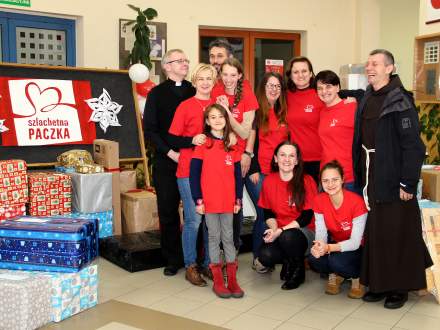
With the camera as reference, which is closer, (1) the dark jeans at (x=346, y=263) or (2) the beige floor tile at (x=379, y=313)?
(2) the beige floor tile at (x=379, y=313)

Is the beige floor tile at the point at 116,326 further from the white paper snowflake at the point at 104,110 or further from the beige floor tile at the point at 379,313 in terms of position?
the white paper snowflake at the point at 104,110

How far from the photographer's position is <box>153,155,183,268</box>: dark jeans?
11.6 ft

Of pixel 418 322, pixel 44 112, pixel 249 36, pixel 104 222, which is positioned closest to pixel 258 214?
pixel 418 322

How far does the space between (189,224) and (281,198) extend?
0.62m

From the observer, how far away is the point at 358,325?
2.82 m

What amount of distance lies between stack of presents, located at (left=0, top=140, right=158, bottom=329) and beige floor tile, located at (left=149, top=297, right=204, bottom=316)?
39 cm

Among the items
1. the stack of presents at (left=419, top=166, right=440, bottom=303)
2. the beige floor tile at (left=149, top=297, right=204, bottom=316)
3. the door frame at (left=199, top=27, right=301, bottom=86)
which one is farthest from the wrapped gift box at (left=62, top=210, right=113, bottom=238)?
the door frame at (left=199, top=27, right=301, bottom=86)

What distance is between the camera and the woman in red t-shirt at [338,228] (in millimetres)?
3141

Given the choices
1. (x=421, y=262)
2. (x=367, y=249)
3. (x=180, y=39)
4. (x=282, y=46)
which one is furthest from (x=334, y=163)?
(x=282, y=46)

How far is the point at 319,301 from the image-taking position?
3201 mm

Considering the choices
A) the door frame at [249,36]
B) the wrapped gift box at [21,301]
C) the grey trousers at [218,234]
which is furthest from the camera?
the door frame at [249,36]

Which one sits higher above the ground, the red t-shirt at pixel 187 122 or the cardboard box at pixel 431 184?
the red t-shirt at pixel 187 122

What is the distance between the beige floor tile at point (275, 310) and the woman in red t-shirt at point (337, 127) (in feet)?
2.70

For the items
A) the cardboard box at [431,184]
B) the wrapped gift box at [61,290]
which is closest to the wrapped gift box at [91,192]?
the wrapped gift box at [61,290]
